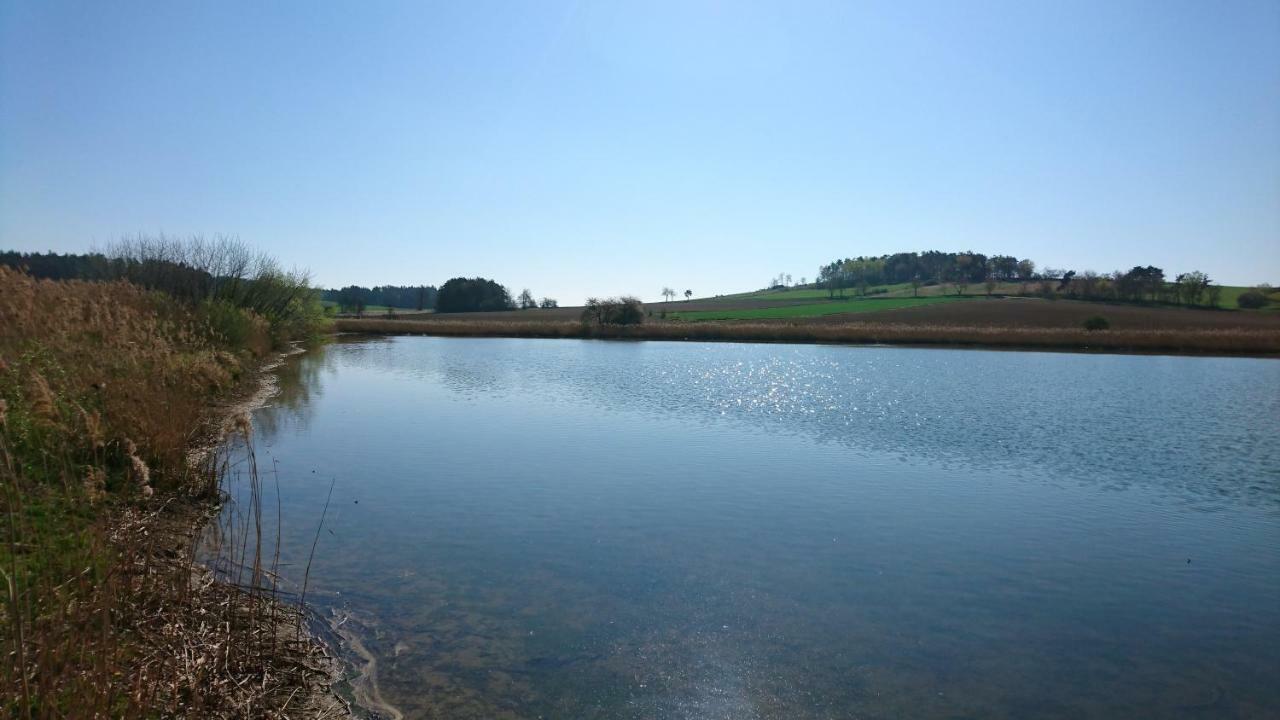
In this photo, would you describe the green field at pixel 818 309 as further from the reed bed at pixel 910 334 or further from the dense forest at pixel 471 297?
the dense forest at pixel 471 297

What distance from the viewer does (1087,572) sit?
24.5 feet

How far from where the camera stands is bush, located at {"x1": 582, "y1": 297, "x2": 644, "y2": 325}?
58688mm

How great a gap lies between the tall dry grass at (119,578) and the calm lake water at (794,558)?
974mm

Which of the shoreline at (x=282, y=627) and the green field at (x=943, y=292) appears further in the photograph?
the green field at (x=943, y=292)

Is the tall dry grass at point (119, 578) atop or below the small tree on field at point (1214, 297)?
below

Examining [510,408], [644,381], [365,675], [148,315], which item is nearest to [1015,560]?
[365,675]

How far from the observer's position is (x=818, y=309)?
3376 inches

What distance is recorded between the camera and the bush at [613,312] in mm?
58688

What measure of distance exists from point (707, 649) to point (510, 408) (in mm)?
13271

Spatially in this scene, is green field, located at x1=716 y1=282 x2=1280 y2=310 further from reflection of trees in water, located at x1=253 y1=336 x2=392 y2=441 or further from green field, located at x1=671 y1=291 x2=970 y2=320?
reflection of trees in water, located at x1=253 y1=336 x2=392 y2=441

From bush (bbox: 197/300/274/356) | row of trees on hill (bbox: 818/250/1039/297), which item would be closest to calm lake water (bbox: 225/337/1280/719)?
bush (bbox: 197/300/274/356)

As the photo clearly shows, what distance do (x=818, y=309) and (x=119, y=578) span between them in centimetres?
8522

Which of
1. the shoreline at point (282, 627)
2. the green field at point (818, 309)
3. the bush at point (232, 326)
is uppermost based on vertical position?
the green field at point (818, 309)

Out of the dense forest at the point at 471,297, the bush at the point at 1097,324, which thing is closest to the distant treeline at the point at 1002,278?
the bush at the point at 1097,324
